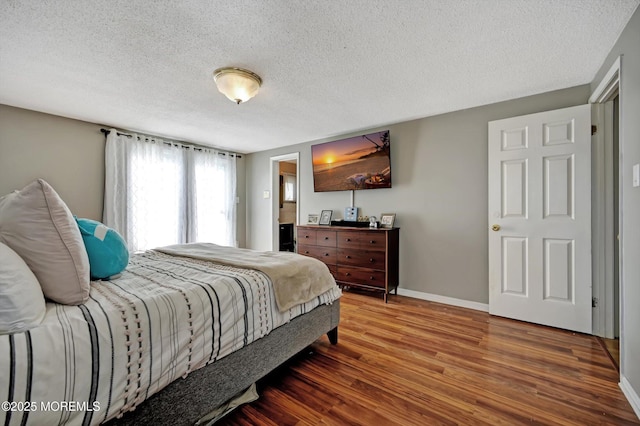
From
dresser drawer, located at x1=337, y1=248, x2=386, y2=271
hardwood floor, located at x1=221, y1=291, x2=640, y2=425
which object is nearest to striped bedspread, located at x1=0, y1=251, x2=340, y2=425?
hardwood floor, located at x1=221, y1=291, x2=640, y2=425

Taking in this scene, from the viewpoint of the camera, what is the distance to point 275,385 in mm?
1730

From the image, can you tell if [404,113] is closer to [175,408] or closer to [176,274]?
[176,274]

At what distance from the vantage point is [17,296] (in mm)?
897

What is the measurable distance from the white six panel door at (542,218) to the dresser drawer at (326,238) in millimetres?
1859

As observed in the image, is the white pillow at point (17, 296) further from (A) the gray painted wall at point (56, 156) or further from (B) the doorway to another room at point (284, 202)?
(B) the doorway to another room at point (284, 202)

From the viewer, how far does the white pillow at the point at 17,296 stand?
2.81ft

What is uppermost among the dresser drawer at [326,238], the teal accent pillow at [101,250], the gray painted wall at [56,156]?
the gray painted wall at [56,156]

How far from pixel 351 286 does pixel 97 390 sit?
3.01 metres

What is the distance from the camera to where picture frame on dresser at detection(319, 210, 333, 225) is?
166 inches

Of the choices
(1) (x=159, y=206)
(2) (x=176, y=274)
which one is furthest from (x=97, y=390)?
(1) (x=159, y=206)

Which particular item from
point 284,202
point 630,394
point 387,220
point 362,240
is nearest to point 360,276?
point 362,240

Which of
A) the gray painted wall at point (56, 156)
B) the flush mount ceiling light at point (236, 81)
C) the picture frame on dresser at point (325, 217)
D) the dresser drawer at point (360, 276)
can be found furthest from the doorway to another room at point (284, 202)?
the gray painted wall at point (56, 156)

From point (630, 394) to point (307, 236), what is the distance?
324 centimetres

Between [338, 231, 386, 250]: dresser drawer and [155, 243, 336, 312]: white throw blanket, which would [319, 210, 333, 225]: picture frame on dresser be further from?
[155, 243, 336, 312]: white throw blanket
